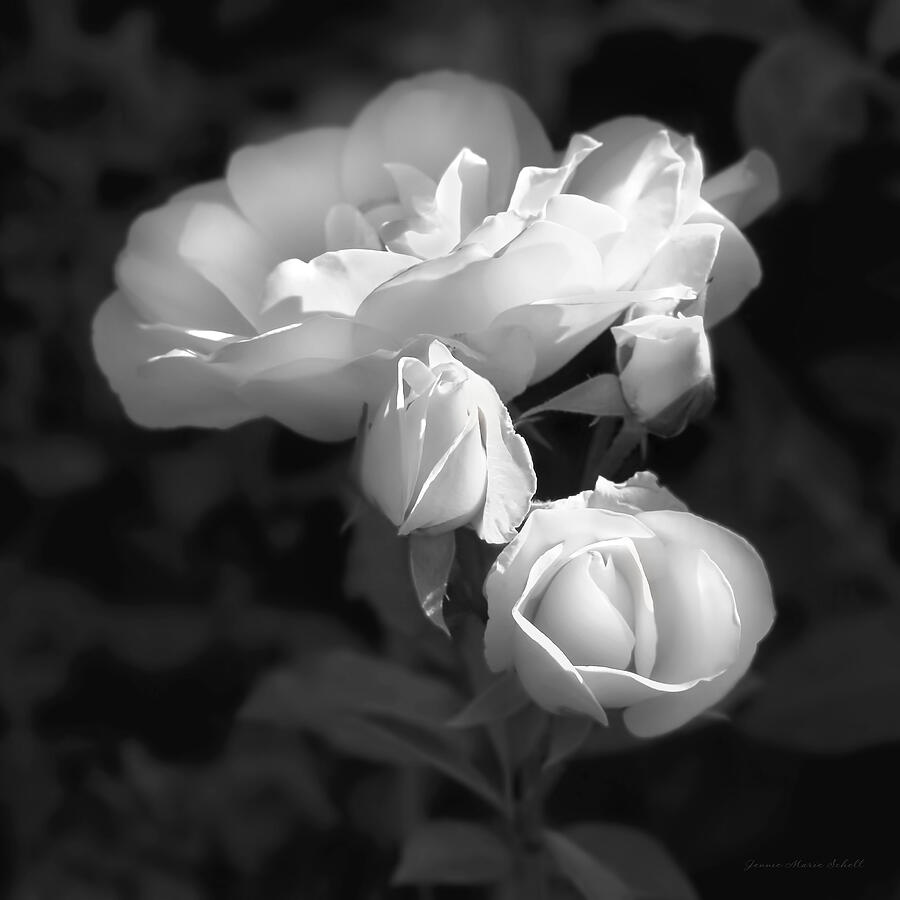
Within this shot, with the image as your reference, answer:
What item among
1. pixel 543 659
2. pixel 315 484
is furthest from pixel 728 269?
pixel 315 484

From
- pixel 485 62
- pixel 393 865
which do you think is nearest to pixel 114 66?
pixel 485 62

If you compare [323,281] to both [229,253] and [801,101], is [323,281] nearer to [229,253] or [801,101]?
[229,253]

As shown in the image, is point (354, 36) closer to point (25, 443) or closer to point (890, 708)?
point (25, 443)

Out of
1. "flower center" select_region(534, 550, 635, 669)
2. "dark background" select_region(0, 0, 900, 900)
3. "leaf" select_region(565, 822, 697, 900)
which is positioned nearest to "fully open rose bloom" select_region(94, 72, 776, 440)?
"flower center" select_region(534, 550, 635, 669)

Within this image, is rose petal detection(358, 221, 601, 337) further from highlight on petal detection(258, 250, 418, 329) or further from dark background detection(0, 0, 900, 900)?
dark background detection(0, 0, 900, 900)

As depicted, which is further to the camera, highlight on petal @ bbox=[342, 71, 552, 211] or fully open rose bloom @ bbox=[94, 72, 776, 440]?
highlight on petal @ bbox=[342, 71, 552, 211]
